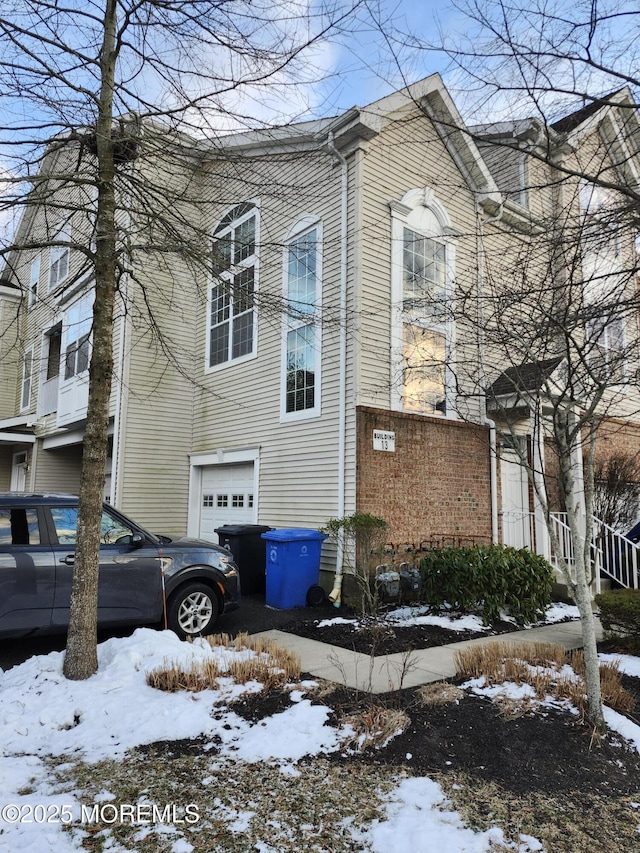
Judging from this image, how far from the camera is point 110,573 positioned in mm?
6344

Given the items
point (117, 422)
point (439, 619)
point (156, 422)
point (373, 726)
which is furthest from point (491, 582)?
point (117, 422)

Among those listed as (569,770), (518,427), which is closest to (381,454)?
(518,427)

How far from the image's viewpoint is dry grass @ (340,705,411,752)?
378cm

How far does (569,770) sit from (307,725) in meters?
1.67

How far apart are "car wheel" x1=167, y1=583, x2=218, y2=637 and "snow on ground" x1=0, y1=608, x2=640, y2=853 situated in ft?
3.50

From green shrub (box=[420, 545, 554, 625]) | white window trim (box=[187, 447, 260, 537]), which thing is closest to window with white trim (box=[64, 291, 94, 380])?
white window trim (box=[187, 447, 260, 537])

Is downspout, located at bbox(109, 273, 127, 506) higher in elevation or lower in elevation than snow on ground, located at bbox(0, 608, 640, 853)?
higher

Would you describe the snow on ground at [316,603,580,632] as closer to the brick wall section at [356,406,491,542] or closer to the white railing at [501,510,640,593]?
the brick wall section at [356,406,491,542]

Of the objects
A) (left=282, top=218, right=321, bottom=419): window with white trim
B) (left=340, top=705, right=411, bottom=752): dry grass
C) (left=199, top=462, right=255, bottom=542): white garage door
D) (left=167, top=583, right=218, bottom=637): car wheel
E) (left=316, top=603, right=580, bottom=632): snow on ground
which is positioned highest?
(left=282, top=218, right=321, bottom=419): window with white trim

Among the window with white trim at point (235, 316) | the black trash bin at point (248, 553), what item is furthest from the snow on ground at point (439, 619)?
the window with white trim at point (235, 316)

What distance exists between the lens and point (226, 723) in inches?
163

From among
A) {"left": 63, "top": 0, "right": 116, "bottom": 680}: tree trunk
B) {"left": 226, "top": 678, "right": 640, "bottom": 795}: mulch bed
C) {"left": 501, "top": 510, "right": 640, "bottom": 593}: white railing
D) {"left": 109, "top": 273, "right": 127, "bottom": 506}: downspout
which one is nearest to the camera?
{"left": 226, "top": 678, "right": 640, "bottom": 795}: mulch bed

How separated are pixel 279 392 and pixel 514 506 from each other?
5.41 meters

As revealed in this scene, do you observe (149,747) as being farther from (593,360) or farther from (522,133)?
(522,133)
